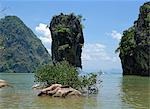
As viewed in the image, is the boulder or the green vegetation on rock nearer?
the boulder

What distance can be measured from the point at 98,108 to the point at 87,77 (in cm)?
864

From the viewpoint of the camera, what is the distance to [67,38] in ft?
344

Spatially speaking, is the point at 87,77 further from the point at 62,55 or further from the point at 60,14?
the point at 60,14

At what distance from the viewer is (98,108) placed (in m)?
19.4

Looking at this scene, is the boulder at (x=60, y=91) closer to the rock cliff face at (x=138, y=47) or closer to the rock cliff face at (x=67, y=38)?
the rock cliff face at (x=138, y=47)

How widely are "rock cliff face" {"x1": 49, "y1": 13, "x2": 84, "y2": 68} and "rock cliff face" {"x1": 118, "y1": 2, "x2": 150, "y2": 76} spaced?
11.9m

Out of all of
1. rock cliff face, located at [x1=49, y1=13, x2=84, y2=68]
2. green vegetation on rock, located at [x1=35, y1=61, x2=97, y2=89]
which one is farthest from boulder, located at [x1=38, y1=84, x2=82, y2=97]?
rock cliff face, located at [x1=49, y1=13, x2=84, y2=68]

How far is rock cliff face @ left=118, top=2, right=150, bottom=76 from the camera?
9038 cm

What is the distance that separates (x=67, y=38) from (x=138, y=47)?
20.8m

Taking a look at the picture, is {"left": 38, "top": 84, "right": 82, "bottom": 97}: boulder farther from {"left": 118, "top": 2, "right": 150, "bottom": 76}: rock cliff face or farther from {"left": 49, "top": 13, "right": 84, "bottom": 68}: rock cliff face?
{"left": 49, "top": 13, "right": 84, "bottom": 68}: rock cliff face

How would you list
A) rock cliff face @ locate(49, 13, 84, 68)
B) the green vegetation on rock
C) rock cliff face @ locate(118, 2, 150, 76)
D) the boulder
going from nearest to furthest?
the boulder, the green vegetation on rock, rock cliff face @ locate(118, 2, 150, 76), rock cliff face @ locate(49, 13, 84, 68)

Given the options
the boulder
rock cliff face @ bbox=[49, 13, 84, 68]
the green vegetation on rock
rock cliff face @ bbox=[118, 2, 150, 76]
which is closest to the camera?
the boulder

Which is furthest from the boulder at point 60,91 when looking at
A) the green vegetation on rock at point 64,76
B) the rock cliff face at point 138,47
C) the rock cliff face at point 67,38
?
the rock cliff face at point 67,38

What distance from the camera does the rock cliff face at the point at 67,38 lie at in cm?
10431
